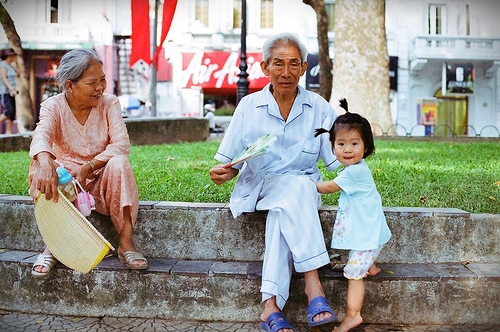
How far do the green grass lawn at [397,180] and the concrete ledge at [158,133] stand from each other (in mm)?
2136

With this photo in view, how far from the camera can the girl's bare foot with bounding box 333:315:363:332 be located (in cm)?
255

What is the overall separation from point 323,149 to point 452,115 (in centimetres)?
1920

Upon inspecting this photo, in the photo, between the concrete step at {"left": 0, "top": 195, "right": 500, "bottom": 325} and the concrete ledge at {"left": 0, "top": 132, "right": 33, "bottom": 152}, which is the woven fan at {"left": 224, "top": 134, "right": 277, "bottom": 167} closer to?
the concrete step at {"left": 0, "top": 195, "right": 500, "bottom": 325}

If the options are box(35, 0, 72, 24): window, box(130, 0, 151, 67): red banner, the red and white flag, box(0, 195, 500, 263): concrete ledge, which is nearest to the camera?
box(0, 195, 500, 263): concrete ledge

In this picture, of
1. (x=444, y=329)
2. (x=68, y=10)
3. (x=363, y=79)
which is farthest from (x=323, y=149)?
(x=68, y=10)

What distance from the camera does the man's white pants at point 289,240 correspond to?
8.55ft

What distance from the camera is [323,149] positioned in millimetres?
3051

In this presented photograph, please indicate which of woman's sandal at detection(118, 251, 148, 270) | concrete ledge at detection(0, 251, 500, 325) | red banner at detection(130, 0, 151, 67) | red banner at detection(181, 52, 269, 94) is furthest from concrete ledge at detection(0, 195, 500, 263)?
red banner at detection(181, 52, 269, 94)

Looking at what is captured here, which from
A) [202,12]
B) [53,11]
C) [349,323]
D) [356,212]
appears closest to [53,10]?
[53,11]

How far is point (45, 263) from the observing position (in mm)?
2838

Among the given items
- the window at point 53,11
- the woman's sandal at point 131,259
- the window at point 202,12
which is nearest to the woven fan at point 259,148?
the woman's sandal at point 131,259

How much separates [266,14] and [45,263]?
1918cm

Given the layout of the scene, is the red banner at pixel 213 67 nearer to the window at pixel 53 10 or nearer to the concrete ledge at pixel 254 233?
the window at pixel 53 10

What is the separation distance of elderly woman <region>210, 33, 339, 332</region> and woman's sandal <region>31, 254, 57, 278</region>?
1.02m
